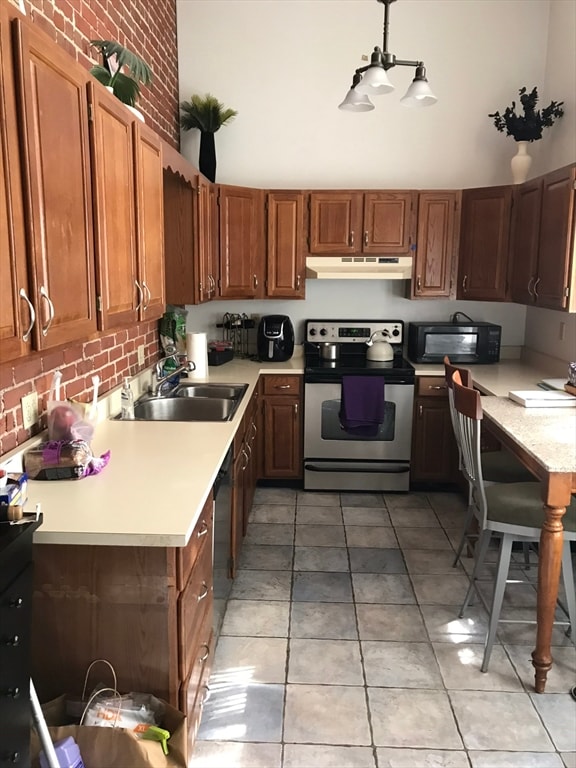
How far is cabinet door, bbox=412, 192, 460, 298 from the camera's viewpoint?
4.27 metres

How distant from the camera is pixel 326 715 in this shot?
2.21 metres

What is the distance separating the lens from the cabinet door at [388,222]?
4273 millimetres

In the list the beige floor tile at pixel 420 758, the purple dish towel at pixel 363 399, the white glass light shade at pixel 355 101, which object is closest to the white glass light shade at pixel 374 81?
the white glass light shade at pixel 355 101

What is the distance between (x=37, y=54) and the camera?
58.6 inches

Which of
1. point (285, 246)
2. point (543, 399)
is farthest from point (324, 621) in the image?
point (285, 246)

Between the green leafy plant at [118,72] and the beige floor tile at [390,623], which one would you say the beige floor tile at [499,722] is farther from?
the green leafy plant at [118,72]

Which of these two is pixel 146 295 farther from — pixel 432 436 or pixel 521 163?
pixel 521 163

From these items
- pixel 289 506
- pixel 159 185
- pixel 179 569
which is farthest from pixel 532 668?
pixel 159 185

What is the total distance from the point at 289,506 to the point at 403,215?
2.13 metres

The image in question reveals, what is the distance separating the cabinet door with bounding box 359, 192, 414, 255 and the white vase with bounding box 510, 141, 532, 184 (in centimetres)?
73

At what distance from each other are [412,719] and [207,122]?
377 centimetres

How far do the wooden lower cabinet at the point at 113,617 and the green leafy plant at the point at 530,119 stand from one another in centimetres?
375

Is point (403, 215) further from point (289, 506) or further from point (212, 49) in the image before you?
point (289, 506)

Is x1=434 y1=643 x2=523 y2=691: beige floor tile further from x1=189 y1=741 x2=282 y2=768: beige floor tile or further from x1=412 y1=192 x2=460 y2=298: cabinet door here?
x1=412 y1=192 x2=460 y2=298: cabinet door
